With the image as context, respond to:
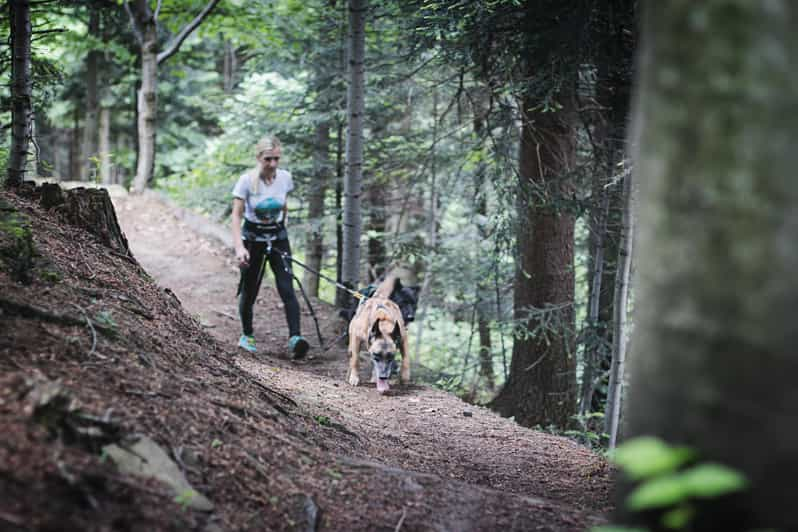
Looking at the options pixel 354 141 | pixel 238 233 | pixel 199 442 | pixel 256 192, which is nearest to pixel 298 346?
pixel 238 233

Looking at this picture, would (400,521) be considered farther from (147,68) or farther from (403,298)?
(147,68)

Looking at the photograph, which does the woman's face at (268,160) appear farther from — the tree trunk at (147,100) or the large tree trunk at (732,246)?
the tree trunk at (147,100)

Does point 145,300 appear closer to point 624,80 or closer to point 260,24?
point 624,80

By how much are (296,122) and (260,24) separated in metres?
2.31

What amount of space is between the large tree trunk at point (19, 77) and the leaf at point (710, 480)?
6213 millimetres

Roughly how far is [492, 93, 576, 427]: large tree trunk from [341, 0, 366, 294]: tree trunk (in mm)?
2540

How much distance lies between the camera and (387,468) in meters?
4.07

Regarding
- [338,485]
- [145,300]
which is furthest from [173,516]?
[145,300]

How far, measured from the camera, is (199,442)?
3320mm

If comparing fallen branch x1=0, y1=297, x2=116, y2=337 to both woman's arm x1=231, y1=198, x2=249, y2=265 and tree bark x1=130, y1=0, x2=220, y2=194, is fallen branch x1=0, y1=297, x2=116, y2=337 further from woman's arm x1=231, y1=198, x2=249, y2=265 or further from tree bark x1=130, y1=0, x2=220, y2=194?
tree bark x1=130, y1=0, x2=220, y2=194

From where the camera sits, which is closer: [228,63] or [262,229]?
[262,229]

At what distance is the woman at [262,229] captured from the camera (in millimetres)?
8320

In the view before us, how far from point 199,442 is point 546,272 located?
7.26m

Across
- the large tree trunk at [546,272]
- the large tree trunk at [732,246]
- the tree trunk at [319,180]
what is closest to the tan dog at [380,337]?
the large tree trunk at [546,272]
